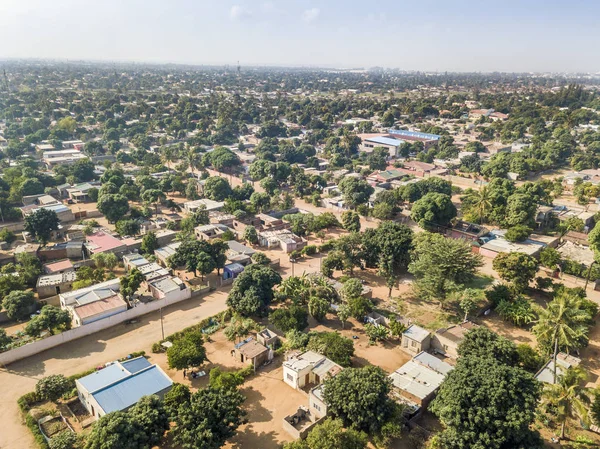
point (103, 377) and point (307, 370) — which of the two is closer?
point (103, 377)

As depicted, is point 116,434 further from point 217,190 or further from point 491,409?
point 217,190

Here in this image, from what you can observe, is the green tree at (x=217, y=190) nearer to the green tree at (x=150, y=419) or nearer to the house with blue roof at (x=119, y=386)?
the house with blue roof at (x=119, y=386)

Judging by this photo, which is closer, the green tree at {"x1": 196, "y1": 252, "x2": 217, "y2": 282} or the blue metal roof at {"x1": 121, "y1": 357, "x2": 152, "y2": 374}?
the blue metal roof at {"x1": 121, "y1": 357, "x2": 152, "y2": 374}

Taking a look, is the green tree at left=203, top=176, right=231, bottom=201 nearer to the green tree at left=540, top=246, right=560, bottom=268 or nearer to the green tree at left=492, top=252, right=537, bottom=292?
the green tree at left=492, top=252, right=537, bottom=292

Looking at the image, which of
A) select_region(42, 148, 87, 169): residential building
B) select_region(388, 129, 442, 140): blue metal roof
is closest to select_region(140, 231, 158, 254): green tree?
select_region(42, 148, 87, 169): residential building

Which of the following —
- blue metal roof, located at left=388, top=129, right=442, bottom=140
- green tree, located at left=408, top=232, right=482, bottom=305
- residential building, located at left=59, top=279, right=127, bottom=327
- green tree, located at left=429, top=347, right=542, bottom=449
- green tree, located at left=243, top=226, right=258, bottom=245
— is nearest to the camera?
green tree, located at left=429, top=347, right=542, bottom=449

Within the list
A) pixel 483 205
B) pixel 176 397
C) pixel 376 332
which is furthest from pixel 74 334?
pixel 483 205

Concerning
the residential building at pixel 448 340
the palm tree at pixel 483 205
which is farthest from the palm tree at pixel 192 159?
the residential building at pixel 448 340

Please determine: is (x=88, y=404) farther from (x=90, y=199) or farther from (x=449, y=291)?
(x=90, y=199)
